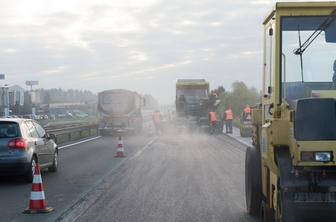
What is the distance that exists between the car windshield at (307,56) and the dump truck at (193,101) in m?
34.7

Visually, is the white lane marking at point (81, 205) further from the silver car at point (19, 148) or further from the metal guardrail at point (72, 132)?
the metal guardrail at point (72, 132)

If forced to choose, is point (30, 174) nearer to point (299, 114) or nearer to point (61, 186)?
point (61, 186)

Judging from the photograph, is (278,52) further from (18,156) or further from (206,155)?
(206,155)

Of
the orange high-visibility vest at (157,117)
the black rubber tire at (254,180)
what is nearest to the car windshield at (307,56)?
the black rubber tire at (254,180)

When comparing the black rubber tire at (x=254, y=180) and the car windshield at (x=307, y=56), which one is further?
the black rubber tire at (x=254, y=180)

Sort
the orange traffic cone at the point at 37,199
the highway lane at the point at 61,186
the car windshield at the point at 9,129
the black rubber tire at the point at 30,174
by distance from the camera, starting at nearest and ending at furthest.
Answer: the orange traffic cone at the point at 37,199
the highway lane at the point at 61,186
the black rubber tire at the point at 30,174
the car windshield at the point at 9,129

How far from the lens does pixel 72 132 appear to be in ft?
116

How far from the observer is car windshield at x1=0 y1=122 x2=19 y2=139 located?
1426 cm

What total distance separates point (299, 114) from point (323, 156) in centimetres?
47

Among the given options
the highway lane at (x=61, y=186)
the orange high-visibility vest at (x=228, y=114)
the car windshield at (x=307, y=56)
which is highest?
the car windshield at (x=307, y=56)

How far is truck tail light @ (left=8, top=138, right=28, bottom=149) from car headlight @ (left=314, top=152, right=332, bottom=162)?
9.38 metres

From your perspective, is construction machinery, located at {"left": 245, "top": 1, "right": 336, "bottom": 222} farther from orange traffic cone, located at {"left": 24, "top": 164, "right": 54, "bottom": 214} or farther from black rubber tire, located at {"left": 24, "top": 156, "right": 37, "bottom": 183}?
black rubber tire, located at {"left": 24, "top": 156, "right": 37, "bottom": 183}

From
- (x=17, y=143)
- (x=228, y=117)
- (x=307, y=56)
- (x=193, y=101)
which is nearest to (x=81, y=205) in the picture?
(x=17, y=143)

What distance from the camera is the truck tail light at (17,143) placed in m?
14.0
